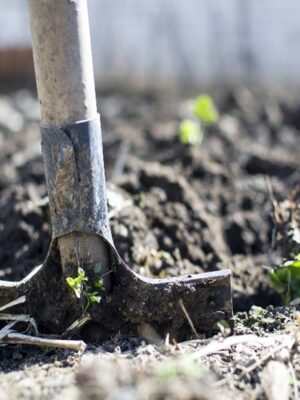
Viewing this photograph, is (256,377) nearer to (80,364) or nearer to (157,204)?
(80,364)

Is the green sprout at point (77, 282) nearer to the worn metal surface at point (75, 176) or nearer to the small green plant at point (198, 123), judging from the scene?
the worn metal surface at point (75, 176)

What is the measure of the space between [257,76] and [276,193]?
3699 millimetres

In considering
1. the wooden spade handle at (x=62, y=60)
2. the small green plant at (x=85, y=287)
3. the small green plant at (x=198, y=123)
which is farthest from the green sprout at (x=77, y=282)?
the small green plant at (x=198, y=123)

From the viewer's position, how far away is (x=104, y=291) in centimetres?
223

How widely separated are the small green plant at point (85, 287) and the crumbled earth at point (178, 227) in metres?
0.13

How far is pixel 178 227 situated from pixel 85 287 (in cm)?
79

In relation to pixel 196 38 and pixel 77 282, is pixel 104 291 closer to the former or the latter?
pixel 77 282

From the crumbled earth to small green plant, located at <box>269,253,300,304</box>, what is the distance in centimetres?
5

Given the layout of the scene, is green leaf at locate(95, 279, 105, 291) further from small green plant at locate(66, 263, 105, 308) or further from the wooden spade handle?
the wooden spade handle

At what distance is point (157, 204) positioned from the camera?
3074mm

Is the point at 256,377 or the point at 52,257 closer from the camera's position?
the point at 256,377

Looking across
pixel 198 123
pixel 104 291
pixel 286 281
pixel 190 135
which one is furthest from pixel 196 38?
pixel 104 291

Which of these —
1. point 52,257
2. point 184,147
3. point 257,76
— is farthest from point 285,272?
point 257,76

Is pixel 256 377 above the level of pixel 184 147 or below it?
below
